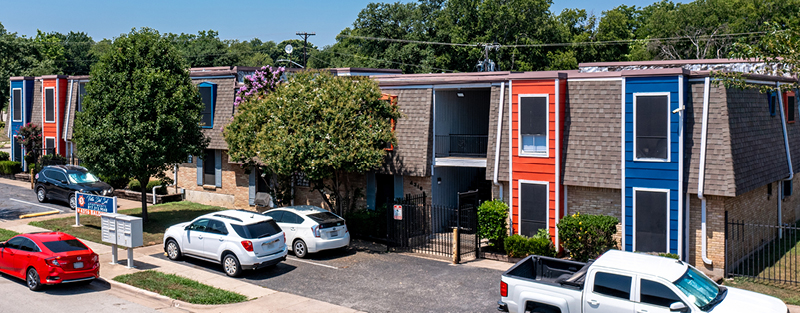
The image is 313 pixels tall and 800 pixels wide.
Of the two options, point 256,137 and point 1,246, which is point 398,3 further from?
point 1,246

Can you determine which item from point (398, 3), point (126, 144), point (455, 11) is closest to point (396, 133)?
point (126, 144)

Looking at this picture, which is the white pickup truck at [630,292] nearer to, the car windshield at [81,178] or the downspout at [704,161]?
the downspout at [704,161]

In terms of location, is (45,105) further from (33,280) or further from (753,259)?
(753,259)

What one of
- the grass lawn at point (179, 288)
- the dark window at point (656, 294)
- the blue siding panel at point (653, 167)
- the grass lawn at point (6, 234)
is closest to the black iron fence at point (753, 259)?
the blue siding panel at point (653, 167)

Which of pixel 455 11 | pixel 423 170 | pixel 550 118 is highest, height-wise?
pixel 455 11

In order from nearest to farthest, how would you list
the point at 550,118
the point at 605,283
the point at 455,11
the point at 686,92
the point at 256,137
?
Answer: the point at 605,283
the point at 686,92
the point at 550,118
the point at 256,137
the point at 455,11

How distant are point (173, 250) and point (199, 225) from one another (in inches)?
62.4

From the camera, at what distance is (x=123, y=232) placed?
17.5 metres

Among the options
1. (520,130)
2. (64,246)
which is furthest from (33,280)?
(520,130)

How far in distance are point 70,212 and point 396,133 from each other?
1427 centimetres

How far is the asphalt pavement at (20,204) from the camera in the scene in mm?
25609

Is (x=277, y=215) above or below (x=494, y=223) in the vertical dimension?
above

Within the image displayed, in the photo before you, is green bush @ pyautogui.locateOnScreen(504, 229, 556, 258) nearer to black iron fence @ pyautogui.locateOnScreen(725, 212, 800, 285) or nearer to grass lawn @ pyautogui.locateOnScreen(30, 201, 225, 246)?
black iron fence @ pyautogui.locateOnScreen(725, 212, 800, 285)

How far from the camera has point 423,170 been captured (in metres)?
21.7
